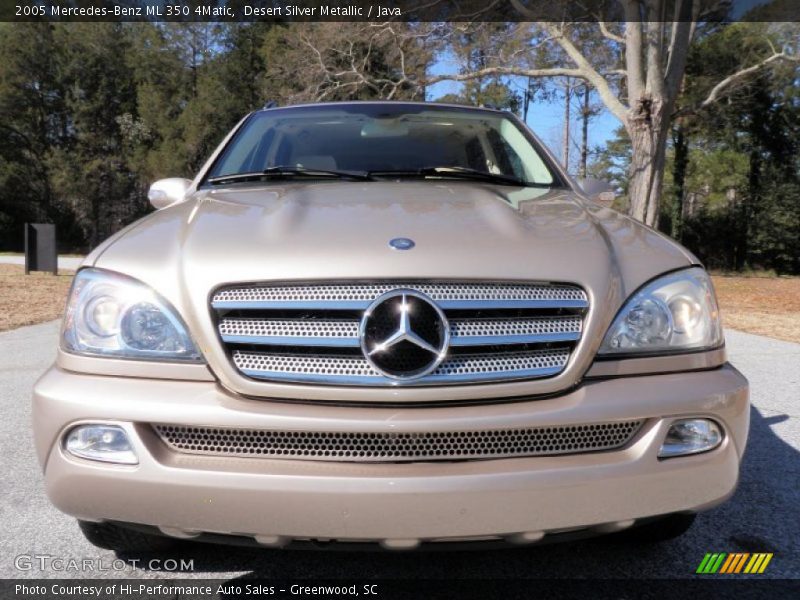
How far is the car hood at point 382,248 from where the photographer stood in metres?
1.78

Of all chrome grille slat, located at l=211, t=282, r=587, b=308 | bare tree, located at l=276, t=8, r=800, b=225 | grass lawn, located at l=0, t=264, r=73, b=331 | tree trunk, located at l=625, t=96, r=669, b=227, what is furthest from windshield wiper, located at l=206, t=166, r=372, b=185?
bare tree, located at l=276, t=8, r=800, b=225

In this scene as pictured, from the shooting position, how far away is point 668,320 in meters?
1.90

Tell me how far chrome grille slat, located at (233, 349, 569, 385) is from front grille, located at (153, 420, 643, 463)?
143mm

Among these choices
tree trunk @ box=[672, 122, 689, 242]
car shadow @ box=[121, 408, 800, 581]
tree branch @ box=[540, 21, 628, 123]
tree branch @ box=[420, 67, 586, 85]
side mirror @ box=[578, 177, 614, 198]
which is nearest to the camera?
car shadow @ box=[121, 408, 800, 581]

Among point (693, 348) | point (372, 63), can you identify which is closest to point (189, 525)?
point (693, 348)

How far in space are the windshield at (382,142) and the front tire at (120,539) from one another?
5.22ft

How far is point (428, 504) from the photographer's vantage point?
1594mm

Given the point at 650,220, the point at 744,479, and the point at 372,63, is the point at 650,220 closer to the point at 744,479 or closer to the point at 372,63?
the point at 372,63

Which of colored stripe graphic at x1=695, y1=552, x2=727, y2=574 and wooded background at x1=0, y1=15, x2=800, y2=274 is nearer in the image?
colored stripe graphic at x1=695, y1=552, x2=727, y2=574

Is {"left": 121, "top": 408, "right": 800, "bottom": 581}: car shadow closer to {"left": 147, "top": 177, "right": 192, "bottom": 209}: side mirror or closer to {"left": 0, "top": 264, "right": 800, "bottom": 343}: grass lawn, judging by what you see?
{"left": 147, "top": 177, "right": 192, "bottom": 209}: side mirror

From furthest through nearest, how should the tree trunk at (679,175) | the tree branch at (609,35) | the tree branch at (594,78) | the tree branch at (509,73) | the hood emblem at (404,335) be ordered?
the tree trunk at (679,175)
the tree branch at (509,73)
the tree branch at (609,35)
the tree branch at (594,78)
the hood emblem at (404,335)

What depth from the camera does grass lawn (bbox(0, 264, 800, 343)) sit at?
320 inches

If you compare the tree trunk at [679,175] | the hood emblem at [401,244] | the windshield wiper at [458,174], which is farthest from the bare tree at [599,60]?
the hood emblem at [401,244]

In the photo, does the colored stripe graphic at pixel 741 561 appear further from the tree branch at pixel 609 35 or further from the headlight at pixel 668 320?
the tree branch at pixel 609 35
